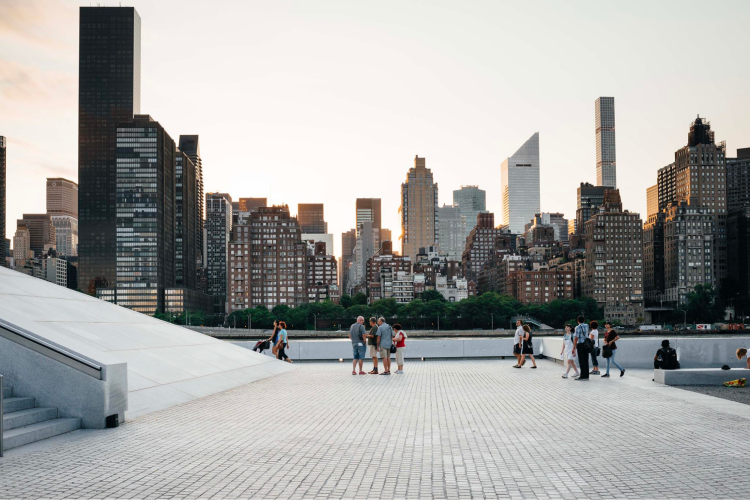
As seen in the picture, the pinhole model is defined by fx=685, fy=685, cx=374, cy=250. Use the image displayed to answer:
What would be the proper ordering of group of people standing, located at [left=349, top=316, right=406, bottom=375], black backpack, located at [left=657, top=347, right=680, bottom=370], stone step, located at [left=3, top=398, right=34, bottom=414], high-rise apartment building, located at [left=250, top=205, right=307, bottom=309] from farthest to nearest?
1. high-rise apartment building, located at [left=250, top=205, right=307, bottom=309]
2. group of people standing, located at [left=349, top=316, right=406, bottom=375]
3. black backpack, located at [left=657, top=347, right=680, bottom=370]
4. stone step, located at [left=3, top=398, right=34, bottom=414]

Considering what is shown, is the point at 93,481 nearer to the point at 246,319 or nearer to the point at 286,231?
the point at 246,319

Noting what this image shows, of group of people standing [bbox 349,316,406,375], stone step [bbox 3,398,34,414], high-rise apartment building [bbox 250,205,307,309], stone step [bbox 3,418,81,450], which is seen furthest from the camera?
high-rise apartment building [bbox 250,205,307,309]

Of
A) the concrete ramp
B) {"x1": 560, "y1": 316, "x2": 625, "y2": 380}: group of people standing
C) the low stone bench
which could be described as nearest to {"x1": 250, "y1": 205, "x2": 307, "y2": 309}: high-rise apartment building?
the concrete ramp

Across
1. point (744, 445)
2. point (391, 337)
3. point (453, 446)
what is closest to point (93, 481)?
point (453, 446)

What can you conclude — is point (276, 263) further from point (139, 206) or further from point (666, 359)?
point (666, 359)

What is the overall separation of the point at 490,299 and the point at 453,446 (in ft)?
530

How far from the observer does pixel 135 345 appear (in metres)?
18.4

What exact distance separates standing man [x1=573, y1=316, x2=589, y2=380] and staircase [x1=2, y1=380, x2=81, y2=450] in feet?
47.3

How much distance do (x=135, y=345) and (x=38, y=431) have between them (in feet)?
26.1

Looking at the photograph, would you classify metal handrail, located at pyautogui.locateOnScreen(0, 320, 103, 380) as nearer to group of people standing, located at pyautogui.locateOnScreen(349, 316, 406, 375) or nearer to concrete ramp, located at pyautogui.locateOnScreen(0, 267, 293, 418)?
concrete ramp, located at pyautogui.locateOnScreen(0, 267, 293, 418)

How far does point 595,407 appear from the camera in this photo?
46.6ft

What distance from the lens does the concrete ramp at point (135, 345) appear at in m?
14.5

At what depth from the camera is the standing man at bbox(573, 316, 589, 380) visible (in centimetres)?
2059

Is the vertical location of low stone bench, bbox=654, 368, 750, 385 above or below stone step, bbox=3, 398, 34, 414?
below
